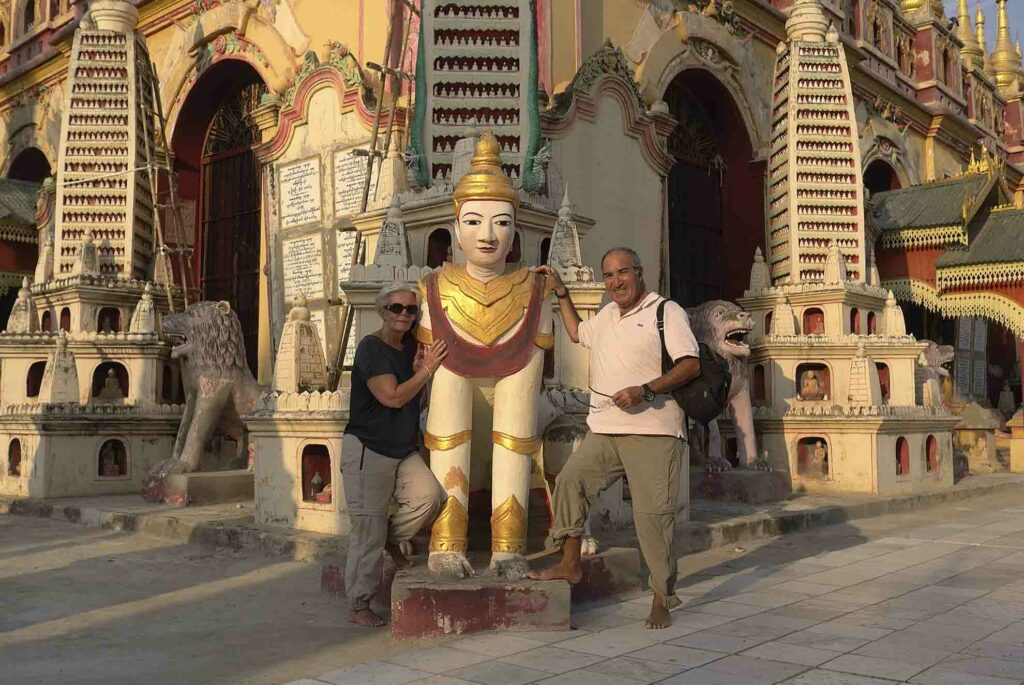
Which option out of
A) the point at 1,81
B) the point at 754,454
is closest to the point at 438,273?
the point at 754,454

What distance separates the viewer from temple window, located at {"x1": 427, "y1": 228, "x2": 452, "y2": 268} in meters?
7.16

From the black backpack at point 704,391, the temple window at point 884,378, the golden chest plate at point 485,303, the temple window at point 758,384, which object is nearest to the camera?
the black backpack at point 704,391

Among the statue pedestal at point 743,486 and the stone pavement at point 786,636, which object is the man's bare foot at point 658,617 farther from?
the statue pedestal at point 743,486

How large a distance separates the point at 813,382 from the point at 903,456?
1.37 metres

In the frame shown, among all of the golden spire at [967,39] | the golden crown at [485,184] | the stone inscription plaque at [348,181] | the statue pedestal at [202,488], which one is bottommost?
the statue pedestal at [202,488]

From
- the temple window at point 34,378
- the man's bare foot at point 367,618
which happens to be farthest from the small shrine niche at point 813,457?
the temple window at point 34,378

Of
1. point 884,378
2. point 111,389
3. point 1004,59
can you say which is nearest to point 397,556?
point 111,389

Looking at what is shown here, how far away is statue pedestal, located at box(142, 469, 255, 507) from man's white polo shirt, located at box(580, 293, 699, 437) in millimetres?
5968

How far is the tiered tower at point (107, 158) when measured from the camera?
1304 cm

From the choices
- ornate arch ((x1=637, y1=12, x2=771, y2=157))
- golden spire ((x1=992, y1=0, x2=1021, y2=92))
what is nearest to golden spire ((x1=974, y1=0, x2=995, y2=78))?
golden spire ((x1=992, y1=0, x2=1021, y2=92))

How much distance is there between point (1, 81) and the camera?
20078mm

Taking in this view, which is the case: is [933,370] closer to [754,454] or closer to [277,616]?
[754,454]

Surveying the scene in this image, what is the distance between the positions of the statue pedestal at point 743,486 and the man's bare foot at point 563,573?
5.52m

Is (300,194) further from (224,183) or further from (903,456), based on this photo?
(903,456)
